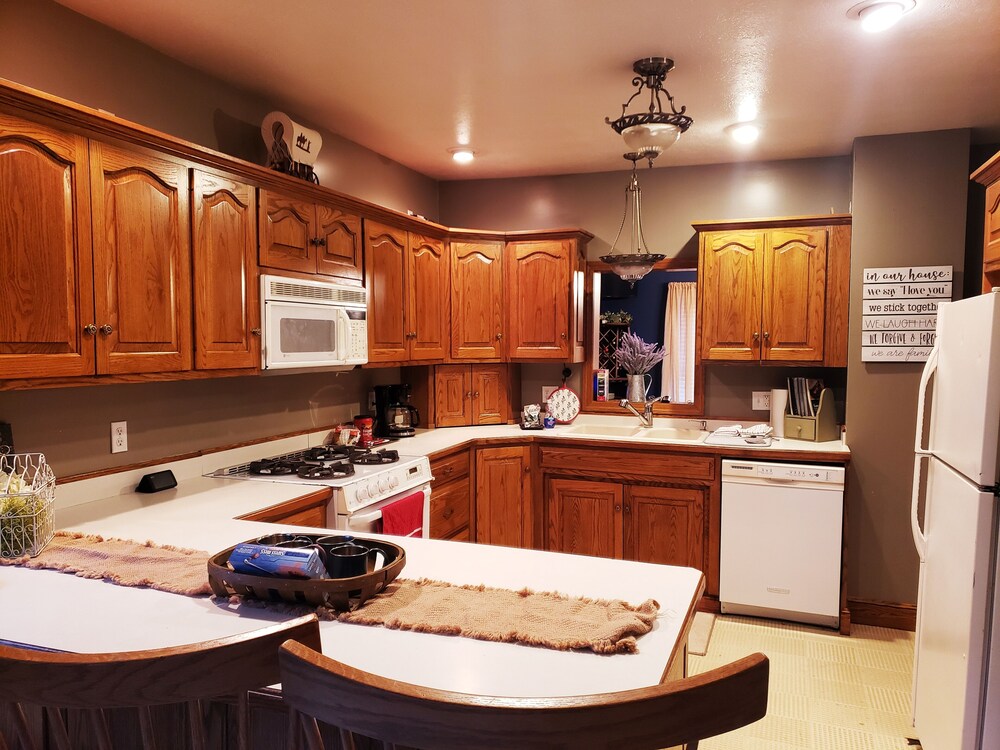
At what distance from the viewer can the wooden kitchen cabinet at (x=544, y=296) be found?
4211 millimetres

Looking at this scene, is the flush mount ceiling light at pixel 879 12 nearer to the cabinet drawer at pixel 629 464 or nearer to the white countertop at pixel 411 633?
the white countertop at pixel 411 633

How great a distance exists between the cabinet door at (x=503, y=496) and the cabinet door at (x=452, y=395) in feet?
1.56

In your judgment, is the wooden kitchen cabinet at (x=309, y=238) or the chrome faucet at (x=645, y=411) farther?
the chrome faucet at (x=645, y=411)

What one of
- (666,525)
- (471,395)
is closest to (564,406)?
(471,395)

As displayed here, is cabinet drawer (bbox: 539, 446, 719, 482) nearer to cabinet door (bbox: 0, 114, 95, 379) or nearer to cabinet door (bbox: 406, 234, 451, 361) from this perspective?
cabinet door (bbox: 406, 234, 451, 361)

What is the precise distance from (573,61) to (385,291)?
60.5 inches

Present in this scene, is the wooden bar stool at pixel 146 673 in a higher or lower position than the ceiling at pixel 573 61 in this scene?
lower

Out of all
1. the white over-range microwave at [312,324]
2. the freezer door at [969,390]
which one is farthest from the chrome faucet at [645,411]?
the freezer door at [969,390]

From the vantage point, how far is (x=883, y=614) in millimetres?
3559

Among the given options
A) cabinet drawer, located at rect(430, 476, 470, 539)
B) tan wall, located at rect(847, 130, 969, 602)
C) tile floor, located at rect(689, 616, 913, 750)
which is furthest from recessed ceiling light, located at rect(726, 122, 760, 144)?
tile floor, located at rect(689, 616, 913, 750)

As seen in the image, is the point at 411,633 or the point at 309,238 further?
the point at 309,238

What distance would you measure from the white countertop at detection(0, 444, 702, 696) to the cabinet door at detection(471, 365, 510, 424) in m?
2.47

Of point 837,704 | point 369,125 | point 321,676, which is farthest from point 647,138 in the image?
point 837,704

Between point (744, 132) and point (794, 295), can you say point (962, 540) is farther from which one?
point (744, 132)
